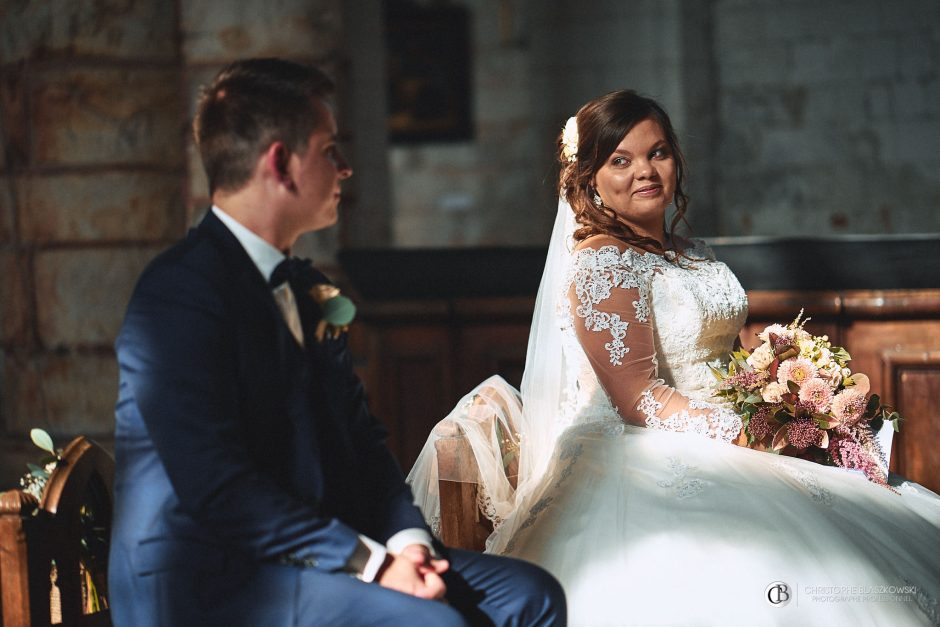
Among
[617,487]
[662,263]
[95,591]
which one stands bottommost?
[95,591]

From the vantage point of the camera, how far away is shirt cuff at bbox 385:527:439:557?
1.71 meters

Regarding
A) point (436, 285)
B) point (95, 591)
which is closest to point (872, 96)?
point (436, 285)

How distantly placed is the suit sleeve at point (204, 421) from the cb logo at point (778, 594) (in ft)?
3.17

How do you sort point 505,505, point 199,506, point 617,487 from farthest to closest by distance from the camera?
point 505,505 < point 617,487 < point 199,506

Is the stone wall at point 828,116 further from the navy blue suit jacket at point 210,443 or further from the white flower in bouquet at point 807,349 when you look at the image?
the navy blue suit jacket at point 210,443

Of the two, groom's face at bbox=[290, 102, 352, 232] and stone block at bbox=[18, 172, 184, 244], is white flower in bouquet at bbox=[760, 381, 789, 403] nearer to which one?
groom's face at bbox=[290, 102, 352, 232]

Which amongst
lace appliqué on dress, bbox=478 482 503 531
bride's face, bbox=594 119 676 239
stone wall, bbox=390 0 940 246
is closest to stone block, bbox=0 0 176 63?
bride's face, bbox=594 119 676 239

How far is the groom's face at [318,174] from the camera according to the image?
1620mm

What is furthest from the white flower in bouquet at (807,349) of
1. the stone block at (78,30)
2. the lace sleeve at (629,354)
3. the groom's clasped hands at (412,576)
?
the stone block at (78,30)

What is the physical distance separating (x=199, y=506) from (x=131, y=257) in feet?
9.54

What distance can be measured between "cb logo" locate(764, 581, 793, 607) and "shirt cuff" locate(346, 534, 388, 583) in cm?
91

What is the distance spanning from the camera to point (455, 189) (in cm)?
934

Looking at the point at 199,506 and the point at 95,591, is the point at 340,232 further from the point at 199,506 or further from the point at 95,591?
the point at 199,506

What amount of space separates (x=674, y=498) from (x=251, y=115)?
4.15 feet
